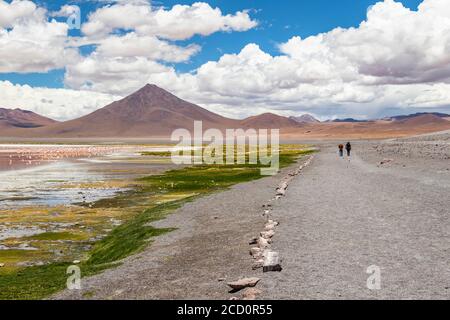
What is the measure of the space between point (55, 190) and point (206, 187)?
1452 cm

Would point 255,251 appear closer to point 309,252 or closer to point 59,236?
point 309,252

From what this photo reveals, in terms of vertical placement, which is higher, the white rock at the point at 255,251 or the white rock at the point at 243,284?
the white rock at the point at 243,284

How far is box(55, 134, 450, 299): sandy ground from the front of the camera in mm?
12523

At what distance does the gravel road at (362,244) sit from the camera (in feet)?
39.9

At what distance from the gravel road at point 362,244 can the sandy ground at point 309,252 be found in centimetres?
→ 3

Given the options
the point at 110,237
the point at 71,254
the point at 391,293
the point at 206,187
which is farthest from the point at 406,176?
the point at 391,293

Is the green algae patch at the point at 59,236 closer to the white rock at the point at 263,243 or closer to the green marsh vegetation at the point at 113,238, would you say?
the green marsh vegetation at the point at 113,238

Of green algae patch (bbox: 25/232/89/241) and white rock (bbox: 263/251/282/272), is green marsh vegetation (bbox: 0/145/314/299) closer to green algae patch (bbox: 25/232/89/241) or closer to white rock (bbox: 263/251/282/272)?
green algae patch (bbox: 25/232/89/241)

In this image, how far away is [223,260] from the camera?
16391 millimetres

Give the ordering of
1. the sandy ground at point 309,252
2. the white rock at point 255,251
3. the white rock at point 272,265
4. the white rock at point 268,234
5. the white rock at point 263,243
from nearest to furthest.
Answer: the sandy ground at point 309,252
the white rock at point 272,265
the white rock at point 255,251
the white rock at point 263,243
the white rock at point 268,234

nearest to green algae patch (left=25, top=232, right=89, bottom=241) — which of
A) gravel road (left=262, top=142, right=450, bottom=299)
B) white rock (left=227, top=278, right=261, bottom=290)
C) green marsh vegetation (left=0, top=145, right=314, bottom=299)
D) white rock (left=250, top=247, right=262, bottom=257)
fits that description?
green marsh vegetation (left=0, top=145, right=314, bottom=299)

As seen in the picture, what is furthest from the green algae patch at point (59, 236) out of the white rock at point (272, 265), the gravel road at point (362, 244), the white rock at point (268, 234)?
the white rock at point (272, 265)

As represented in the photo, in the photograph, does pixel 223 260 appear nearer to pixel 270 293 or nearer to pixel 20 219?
pixel 270 293

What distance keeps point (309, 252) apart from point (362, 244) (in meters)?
2.10
